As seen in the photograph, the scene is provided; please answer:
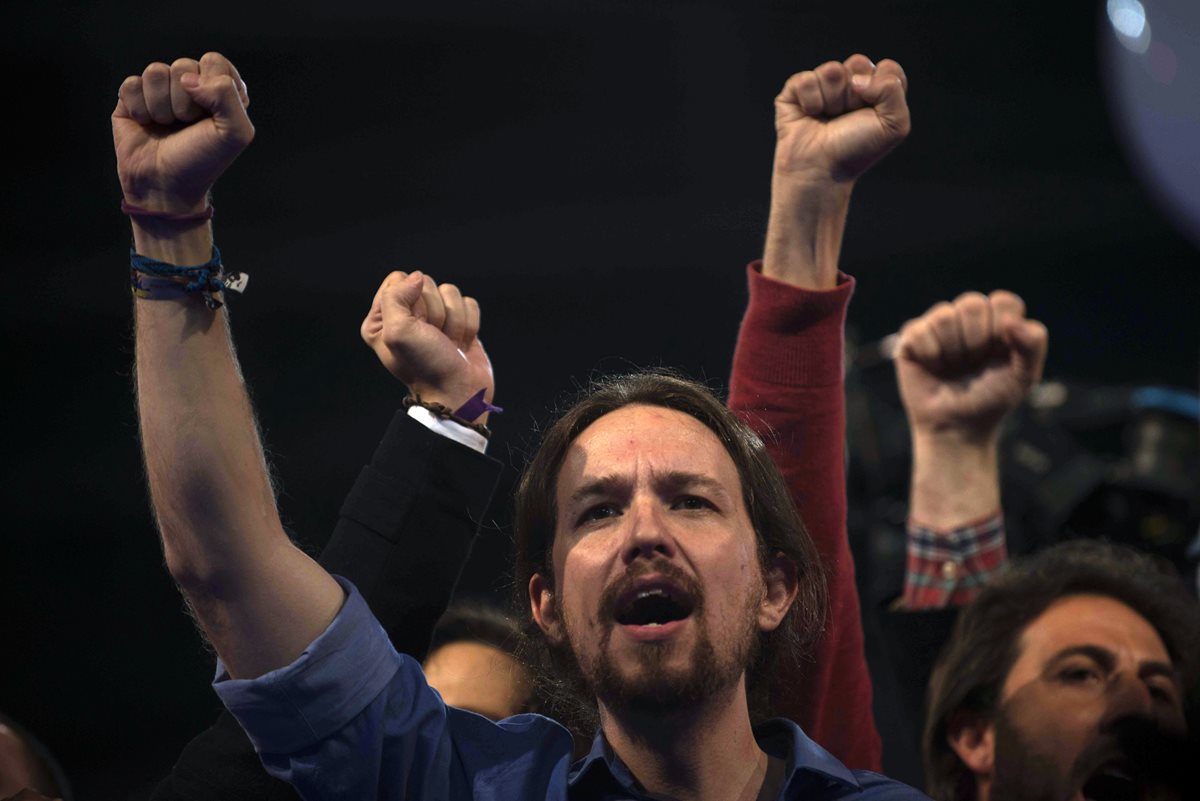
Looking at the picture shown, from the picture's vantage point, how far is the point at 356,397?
12.5ft

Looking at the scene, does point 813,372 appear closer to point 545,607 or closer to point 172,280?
point 545,607

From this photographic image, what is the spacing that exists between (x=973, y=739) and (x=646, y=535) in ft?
2.38

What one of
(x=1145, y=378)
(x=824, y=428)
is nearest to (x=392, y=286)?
(x=824, y=428)

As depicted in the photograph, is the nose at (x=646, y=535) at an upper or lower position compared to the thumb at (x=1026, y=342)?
lower

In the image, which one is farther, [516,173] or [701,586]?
[516,173]

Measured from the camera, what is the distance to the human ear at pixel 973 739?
194cm

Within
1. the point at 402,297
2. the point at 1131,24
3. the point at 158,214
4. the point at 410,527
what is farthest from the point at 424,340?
the point at 1131,24

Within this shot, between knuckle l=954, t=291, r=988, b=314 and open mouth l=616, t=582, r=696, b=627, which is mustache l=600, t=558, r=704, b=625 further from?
knuckle l=954, t=291, r=988, b=314

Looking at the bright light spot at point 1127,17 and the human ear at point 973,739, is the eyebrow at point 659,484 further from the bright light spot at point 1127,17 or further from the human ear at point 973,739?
the bright light spot at point 1127,17

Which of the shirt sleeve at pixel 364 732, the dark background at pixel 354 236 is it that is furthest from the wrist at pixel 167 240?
the dark background at pixel 354 236

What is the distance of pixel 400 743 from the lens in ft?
4.58

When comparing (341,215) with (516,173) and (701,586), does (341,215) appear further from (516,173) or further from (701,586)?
(701,586)

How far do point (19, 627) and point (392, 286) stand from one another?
2438 mm

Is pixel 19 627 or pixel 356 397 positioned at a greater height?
pixel 356 397
